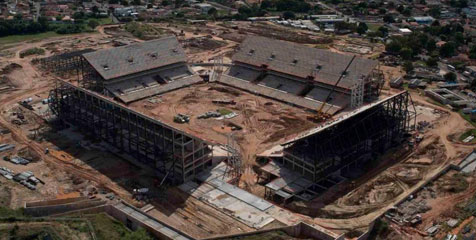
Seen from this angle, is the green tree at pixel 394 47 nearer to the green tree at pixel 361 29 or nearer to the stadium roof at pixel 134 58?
the green tree at pixel 361 29

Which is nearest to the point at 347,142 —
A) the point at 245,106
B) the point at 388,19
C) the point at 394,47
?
the point at 245,106

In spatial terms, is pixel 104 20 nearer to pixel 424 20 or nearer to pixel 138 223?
pixel 424 20

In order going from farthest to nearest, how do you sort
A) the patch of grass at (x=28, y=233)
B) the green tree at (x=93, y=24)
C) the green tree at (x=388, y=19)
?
the green tree at (x=388, y=19) → the green tree at (x=93, y=24) → the patch of grass at (x=28, y=233)

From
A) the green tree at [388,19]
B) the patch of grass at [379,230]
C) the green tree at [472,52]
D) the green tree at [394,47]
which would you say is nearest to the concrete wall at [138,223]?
the patch of grass at [379,230]

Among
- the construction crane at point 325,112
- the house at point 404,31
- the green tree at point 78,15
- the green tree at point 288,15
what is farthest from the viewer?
the green tree at point 288,15

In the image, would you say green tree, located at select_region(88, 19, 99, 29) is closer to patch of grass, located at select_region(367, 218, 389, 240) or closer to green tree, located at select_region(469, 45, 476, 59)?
green tree, located at select_region(469, 45, 476, 59)

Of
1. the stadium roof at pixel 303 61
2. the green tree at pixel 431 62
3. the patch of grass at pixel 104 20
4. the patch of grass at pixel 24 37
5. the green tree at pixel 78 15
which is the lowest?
the patch of grass at pixel 24 37

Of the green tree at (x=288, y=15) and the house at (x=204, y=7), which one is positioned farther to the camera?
the house at (x=204, y=7)
